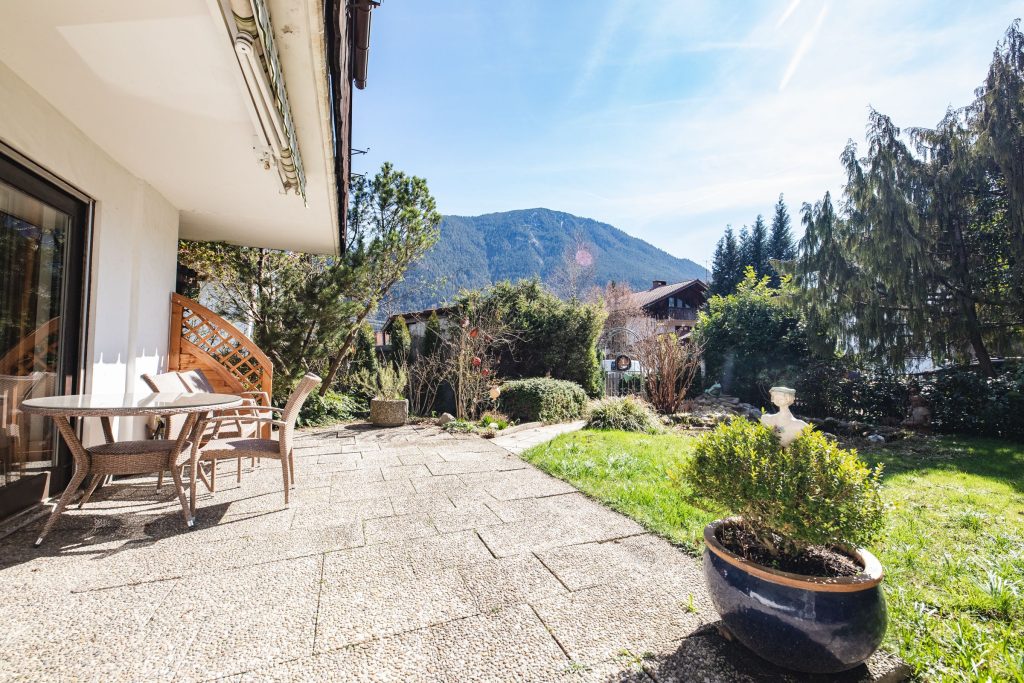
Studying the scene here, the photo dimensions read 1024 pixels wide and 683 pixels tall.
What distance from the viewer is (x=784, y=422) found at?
5.54 ft

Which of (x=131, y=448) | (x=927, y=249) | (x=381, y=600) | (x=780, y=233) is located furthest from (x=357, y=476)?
(x=780, y=233)

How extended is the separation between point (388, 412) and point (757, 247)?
33533 millimetres

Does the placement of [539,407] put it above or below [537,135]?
below

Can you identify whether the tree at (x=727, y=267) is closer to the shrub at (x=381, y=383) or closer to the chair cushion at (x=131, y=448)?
the shrub at (x=381, y=383)

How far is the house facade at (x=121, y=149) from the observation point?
2.06 metres

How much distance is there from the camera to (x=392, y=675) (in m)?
1.46

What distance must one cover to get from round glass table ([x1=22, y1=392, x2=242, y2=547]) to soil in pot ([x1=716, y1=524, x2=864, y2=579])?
2.78 m

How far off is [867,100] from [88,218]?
1155cm

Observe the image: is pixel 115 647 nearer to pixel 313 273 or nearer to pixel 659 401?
pixel 313 273

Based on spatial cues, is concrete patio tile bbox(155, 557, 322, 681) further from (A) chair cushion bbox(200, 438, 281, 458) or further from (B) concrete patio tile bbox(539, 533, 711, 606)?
(B) concrete patio tile bbox(539, 533, 711, 606)

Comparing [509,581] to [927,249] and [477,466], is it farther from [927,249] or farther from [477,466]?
[927,249]

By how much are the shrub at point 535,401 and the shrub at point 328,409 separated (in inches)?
98.0

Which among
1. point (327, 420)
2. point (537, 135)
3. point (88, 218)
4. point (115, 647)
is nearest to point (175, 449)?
point (115, 647)

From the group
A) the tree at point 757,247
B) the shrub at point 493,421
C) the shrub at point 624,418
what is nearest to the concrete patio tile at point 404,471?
the shrub at point 493,421
